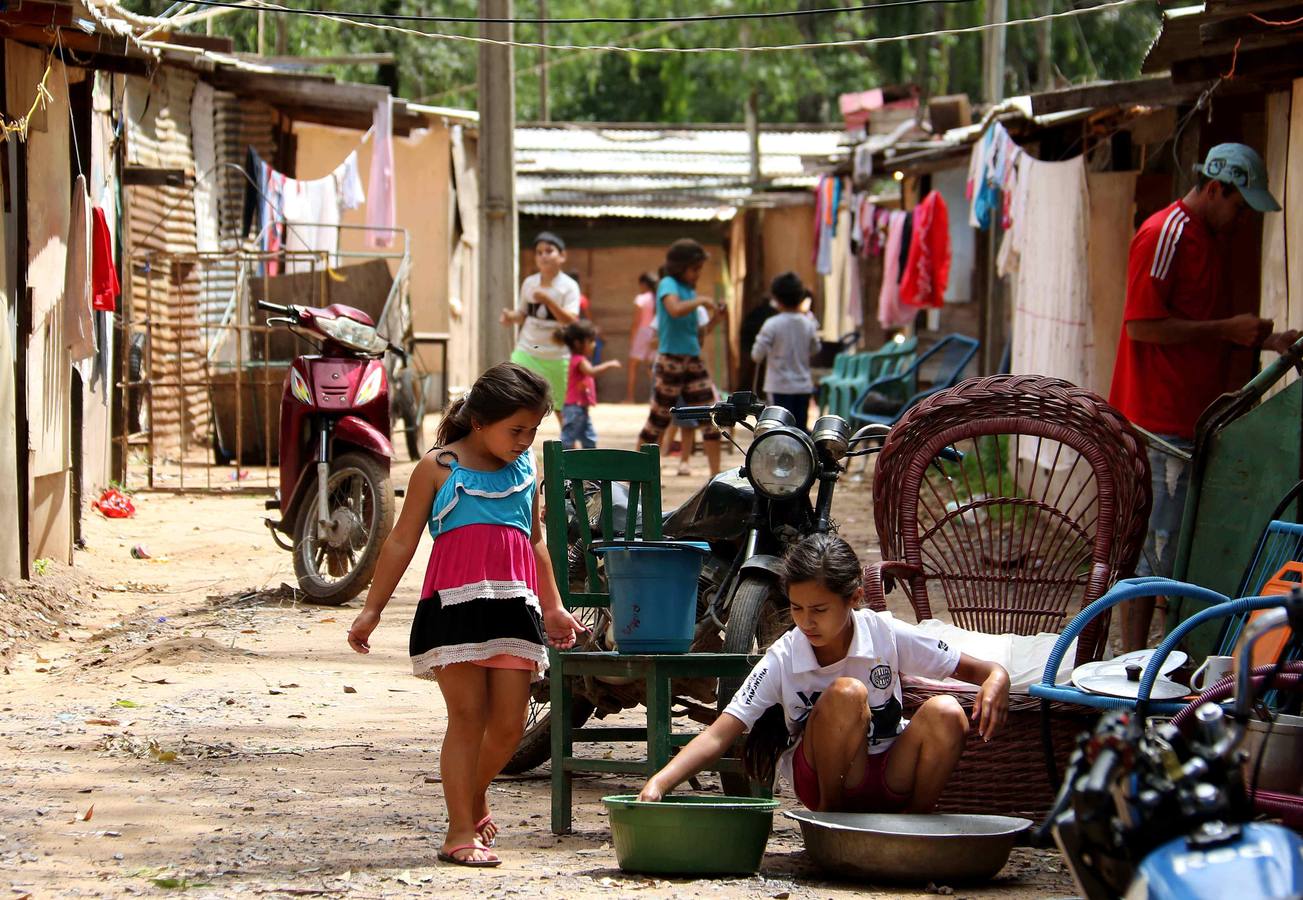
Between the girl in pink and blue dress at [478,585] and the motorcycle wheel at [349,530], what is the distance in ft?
12.4

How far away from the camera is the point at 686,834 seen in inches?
162

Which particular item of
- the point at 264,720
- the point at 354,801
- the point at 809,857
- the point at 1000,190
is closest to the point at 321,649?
the point at 264,720

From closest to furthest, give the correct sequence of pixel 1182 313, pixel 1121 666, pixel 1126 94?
1. pixel 1121 666
2. pixel 1182 313
3. pixel 1126 94

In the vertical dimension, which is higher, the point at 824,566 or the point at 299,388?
the point at 299,388

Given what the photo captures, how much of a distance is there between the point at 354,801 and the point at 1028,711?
1958 mm

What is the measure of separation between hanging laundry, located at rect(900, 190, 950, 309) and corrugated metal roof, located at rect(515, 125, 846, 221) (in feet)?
29.8

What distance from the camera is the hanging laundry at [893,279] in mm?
16500

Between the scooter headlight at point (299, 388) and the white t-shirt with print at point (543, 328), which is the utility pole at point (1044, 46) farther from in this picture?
the scooter headlight at point (299, 388)

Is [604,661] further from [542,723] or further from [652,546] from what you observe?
[542,723]

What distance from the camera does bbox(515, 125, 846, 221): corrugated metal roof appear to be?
26719 millimetres

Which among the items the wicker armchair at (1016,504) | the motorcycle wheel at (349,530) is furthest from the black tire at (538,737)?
the motorcycle wheel at (349,530)

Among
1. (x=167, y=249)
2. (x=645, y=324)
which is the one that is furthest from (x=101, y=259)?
(x=645, y=324)

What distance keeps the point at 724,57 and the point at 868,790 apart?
33128mm

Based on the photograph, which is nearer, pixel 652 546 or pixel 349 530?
pixel 652 546
